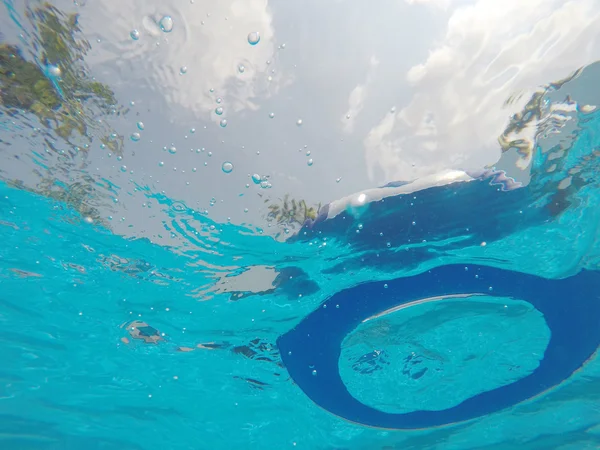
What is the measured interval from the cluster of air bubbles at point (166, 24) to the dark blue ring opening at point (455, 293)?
6.26 metres

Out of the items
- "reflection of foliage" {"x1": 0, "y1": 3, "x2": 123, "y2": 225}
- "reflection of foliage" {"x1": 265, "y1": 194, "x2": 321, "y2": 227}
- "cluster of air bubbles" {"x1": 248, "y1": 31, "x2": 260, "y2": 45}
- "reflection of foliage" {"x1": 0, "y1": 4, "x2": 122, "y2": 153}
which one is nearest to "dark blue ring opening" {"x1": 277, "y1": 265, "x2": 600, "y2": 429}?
"reflection of foliage" {"x1": 265, "y1": 194, "x2": 321, "y2": 227}

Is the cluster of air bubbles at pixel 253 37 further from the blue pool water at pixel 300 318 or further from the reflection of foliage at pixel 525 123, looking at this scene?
the reflection of foliage at pixel 525 123

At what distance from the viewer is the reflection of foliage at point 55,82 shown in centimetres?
488

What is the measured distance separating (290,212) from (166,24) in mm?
3601

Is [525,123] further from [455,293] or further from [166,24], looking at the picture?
[166,24]

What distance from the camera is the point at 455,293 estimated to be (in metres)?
8.28

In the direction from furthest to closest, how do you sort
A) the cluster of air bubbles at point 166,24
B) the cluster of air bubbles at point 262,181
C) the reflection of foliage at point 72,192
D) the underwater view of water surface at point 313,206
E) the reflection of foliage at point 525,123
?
the reflection of foliage at point 72,192, the cluster of air bubbles at point 262,181, the reflection of foliage at point 525,123, the underwater view of water surface at point 313,206, the cluster of air bubbles at point 166,24

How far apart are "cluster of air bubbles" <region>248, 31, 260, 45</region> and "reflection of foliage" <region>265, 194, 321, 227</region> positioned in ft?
8.72

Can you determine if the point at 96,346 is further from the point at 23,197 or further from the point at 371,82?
the point at 371,82

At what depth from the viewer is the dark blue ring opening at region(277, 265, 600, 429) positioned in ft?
26.6

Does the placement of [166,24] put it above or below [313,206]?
above

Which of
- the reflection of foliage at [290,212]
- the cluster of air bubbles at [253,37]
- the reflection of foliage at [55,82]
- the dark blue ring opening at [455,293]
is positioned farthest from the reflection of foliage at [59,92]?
the dark blue ring opening at [455,293]

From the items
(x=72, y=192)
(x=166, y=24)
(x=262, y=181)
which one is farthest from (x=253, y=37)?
(x=72, y=192)

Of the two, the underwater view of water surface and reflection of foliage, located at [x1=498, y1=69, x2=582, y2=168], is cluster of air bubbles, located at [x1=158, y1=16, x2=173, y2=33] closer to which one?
the underwater view of water surface
